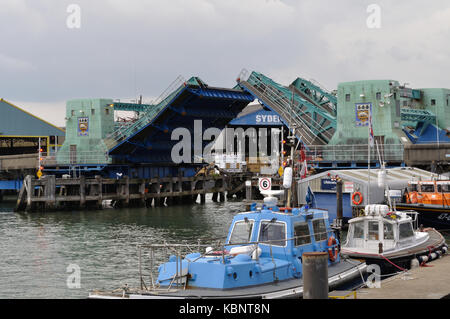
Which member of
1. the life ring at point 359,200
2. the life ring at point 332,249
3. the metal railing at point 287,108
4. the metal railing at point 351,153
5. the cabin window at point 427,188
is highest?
the metal railing at point 287,108

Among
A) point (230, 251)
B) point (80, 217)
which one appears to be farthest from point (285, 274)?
point (80, 217)

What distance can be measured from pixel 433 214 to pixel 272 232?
55.6 feet

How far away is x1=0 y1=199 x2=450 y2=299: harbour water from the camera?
20516mm

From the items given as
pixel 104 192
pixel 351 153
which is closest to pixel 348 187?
pixel 351 153

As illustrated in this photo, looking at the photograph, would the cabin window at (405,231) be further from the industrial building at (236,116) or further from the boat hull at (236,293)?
the industrial building at (236,116)

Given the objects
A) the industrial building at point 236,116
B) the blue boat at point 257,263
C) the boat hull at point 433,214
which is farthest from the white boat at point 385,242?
the industrial building at point 236,116

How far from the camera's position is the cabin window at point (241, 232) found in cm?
1557

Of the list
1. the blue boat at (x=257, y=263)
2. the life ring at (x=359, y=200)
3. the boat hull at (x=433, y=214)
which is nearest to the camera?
the blue boat at (x=257, y=263)

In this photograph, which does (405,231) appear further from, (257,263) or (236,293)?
(236,293)

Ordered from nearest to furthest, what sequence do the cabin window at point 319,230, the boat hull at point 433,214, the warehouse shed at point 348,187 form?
the cabin window at point 319,230 < the boat hull at point 433,214 < the warehouse shed at point 348,187

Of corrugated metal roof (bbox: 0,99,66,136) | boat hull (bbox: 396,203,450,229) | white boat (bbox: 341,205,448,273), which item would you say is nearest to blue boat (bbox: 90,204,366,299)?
white boat (bbox: 341,205,448,273)

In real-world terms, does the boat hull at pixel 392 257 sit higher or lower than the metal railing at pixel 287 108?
lower

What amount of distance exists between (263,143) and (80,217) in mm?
37107

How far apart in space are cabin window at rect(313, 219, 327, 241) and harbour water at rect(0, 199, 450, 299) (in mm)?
7297
